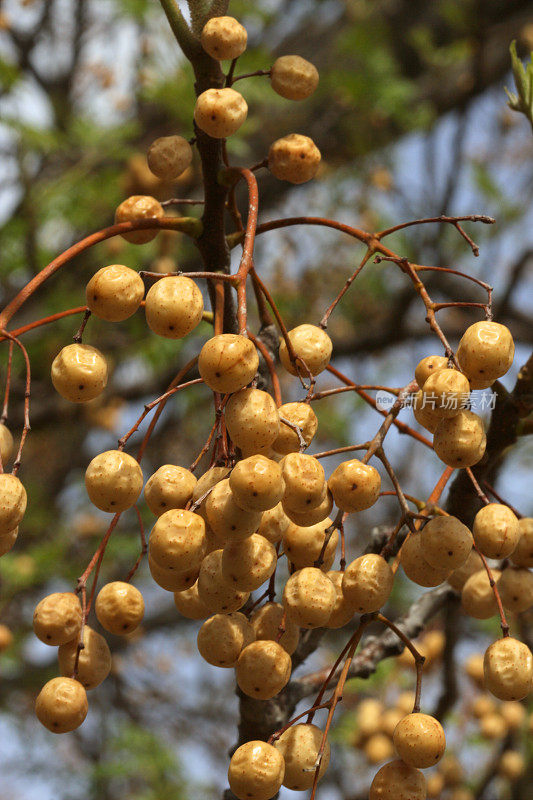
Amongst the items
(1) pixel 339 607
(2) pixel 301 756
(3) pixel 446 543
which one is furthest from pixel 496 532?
(2) pixel 301 756

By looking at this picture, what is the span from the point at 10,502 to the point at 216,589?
204 mm

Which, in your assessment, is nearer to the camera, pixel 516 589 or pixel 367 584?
pixel 367 584

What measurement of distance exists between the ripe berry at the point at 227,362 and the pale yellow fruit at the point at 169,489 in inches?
4.1

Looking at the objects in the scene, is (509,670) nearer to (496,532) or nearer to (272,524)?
(496,532)

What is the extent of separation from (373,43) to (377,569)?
2.94 m

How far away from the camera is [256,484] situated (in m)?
0.66

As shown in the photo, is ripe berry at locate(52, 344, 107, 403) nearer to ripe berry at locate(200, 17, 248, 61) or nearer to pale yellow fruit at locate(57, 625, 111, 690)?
pale yellow fruit at locate(57, 625, 111, 690)

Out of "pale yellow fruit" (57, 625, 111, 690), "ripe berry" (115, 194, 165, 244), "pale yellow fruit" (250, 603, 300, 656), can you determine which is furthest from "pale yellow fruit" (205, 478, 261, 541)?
"ripe berry" (115, 194, 165, 244)

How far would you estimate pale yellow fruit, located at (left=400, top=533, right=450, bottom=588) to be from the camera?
0.82m


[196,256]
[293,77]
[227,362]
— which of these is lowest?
[196,256]

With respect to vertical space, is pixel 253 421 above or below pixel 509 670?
above

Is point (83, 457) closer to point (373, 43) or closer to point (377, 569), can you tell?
point (373, 43)

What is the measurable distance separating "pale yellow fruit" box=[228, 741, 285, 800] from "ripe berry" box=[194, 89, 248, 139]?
0.60m

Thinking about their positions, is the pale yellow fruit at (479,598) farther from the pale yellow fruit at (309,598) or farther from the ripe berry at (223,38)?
the ripe berry at (223,38)
